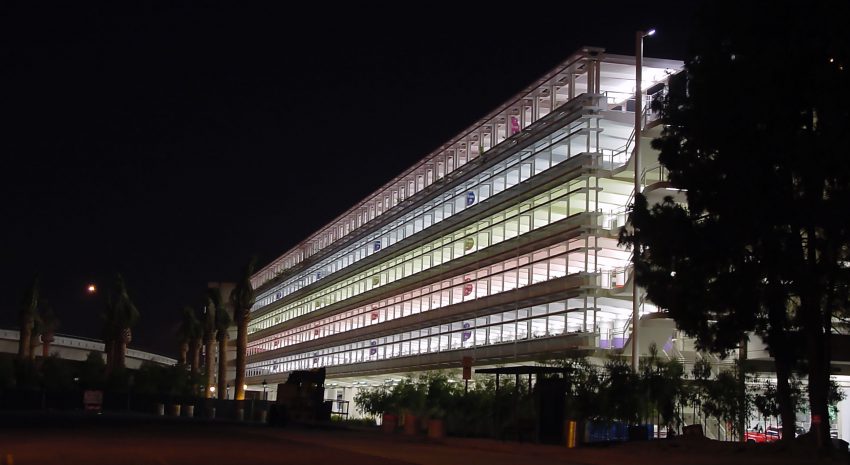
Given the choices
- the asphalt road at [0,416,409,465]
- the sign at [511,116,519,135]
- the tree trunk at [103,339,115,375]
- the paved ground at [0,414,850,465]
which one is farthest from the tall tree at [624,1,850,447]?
the tree trunk at [103,339,115,375]

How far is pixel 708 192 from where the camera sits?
30891 mm

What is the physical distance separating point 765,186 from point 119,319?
2837 inches

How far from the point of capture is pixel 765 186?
1144 inches

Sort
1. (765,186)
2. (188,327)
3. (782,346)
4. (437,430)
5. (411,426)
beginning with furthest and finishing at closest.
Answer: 1. (188,327)
2. (411,426)
3. (437,430)
4. (782,346)
5. (765,186)

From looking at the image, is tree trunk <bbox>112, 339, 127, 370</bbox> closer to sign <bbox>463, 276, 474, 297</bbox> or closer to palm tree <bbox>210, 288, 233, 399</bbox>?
palm tree <bbox>210, 288, 233, 399</bbox>

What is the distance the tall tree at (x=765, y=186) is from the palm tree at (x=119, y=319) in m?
67.7

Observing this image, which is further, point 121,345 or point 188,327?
point 188,327

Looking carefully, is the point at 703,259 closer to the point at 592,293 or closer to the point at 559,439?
the point at 559,439

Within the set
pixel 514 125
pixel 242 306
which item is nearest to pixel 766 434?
pixel 514 125

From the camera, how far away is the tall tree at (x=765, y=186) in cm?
2836

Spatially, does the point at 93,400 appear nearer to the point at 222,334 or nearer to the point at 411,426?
the point at 222,334

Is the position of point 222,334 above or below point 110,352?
above

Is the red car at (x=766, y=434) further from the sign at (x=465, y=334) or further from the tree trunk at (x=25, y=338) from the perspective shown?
the tree trunk at (x=25, y=338)

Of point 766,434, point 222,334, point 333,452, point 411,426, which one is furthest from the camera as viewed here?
point 222,334
